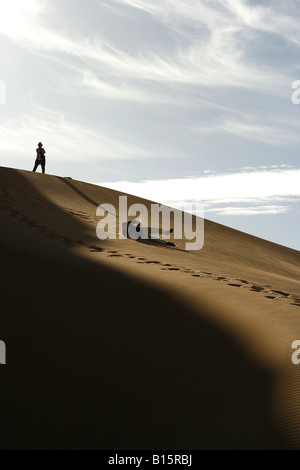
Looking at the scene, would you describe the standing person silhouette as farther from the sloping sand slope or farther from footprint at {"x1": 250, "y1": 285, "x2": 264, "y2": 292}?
footprint at {"x1": 250, "y1": 285, "x2": 264, "y2": 292}

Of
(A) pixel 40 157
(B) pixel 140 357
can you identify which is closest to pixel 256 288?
(B) pixel 140 357

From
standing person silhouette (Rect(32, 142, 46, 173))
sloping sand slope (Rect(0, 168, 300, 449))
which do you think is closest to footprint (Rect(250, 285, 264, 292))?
sloping sand slope (Rect(0, 168, 300, 449))

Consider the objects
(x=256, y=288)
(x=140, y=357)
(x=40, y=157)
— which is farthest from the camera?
(x=40, y=157)

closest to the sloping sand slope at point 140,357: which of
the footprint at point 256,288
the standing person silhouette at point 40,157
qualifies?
the footprint at point 256,288

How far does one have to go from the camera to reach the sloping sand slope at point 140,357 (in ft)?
12.9

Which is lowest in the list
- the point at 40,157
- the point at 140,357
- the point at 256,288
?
the point at 140,357

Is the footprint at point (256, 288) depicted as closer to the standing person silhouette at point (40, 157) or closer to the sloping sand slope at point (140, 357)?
the sloping sand slope at point (140, 357)

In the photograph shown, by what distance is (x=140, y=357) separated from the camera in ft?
16.7

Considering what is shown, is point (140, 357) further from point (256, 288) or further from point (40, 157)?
point (40, 157)

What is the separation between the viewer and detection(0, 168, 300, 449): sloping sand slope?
3.92 metres

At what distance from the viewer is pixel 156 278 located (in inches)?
328

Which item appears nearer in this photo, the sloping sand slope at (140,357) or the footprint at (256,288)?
the sloping sand slope at (140,357)
